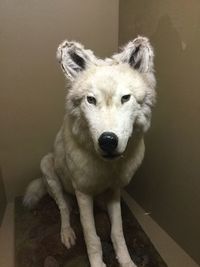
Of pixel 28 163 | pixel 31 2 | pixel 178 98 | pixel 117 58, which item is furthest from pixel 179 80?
pixel 28 163

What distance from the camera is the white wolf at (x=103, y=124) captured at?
1.18m

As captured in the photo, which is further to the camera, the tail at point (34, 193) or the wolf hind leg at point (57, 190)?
the tail at point (34, 193)

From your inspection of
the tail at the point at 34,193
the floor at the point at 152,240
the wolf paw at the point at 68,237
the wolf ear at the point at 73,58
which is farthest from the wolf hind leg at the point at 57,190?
the wolf ear at the point at 73,58

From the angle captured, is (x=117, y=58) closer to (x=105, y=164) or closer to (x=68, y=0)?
(x=105, y=164)

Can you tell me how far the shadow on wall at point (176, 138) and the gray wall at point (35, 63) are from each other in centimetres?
52

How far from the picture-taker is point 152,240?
1.84 meters

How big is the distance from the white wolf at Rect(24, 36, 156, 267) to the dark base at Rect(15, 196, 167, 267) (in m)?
Answer: 0.06

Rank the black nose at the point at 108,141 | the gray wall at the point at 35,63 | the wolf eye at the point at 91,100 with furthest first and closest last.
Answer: the gray wall at the point at 35,63 < the wolf eye at the point at 91,100 < the black nose at the point at 108,141

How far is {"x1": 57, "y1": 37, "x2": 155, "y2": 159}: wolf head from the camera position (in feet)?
3.79

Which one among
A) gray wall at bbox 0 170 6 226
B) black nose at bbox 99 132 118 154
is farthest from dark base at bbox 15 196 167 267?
black nose at bbox 99 132 118 154

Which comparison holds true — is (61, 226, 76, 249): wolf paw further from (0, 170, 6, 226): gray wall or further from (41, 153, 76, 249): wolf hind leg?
(0, 170, 6, 226): gray wall

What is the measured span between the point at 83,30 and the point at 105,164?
1091 mm

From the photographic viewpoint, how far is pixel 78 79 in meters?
1.33

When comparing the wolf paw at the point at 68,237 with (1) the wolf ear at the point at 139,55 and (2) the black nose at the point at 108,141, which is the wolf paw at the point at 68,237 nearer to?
(2) the black nose at the point at 108,141
